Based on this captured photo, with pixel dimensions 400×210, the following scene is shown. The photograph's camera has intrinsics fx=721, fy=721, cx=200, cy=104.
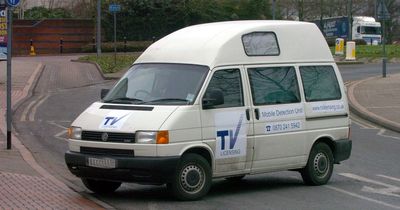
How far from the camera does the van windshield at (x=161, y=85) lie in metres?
9.34

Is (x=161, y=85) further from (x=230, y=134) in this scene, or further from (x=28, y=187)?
(x=28, y=187)

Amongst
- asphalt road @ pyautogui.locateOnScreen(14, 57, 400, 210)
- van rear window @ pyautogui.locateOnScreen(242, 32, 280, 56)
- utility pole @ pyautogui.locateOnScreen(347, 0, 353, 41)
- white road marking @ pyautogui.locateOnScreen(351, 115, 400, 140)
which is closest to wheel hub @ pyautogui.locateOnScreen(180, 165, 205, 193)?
asphalt road @ pyautogui.locateOnScreen(14, 57, 400, 210)

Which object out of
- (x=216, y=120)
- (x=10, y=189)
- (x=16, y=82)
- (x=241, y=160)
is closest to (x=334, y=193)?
(x=241, y=160)

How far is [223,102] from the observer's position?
9.40 meters

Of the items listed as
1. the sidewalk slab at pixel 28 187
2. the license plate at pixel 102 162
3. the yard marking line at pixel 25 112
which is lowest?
the sidewalk slab at pixel 28 187

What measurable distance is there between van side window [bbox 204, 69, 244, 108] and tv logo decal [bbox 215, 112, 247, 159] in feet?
0.54

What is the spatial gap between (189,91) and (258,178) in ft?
9.55

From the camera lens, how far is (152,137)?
8742 millimetres

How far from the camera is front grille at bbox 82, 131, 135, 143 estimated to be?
28.9 ft

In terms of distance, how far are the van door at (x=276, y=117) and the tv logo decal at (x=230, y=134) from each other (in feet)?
0.86

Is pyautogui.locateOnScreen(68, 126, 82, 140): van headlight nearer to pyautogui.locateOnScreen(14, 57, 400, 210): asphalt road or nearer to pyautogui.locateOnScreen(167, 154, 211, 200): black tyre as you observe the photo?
pyautogui.locateOnScreen(14, 57, 400, 210): asphalt road

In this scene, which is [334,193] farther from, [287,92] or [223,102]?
[223,102]

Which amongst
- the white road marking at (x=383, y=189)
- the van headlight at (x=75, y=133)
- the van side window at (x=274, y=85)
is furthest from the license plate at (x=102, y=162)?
the white road marking at (x=383, y=189)

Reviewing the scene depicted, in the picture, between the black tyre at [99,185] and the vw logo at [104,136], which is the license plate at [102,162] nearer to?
the vw logo at [104,136]
